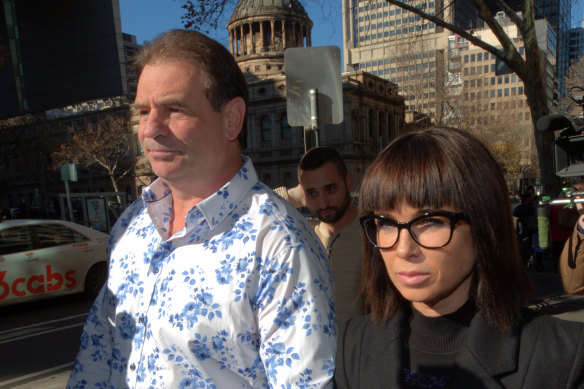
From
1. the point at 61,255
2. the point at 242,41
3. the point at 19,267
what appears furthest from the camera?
the point at 242,41

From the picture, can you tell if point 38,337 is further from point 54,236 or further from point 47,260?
point 54,236

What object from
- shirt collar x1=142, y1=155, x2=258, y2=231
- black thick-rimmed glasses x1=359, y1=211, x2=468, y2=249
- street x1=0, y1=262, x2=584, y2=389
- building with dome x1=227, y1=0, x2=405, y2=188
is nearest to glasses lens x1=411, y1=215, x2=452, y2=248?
black thick-rimmed glasses x1=359, y1=211, x2=468, y2=249

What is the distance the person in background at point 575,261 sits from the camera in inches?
86.5

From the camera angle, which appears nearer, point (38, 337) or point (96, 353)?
point (96, 353)

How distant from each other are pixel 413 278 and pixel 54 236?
26.7 feet

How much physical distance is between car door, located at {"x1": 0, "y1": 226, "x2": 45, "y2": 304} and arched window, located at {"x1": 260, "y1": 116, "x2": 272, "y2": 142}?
43.0m

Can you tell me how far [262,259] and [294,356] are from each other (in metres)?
0.27

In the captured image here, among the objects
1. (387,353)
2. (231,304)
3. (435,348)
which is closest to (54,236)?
(231,304)

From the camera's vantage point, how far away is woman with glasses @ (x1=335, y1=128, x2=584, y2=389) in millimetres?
1099

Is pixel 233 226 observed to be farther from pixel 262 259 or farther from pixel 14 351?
pixel 14 351

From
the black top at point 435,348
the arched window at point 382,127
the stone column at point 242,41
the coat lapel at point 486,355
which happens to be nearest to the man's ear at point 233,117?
the black top at point 435,348

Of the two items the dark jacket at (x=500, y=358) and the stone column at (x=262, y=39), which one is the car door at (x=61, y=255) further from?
the stone column at (x=262, y=39)

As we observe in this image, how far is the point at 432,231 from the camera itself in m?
1.13

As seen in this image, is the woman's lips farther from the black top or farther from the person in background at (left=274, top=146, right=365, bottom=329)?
the person in background at (left=274, top=146, right=365, bottom=329)
